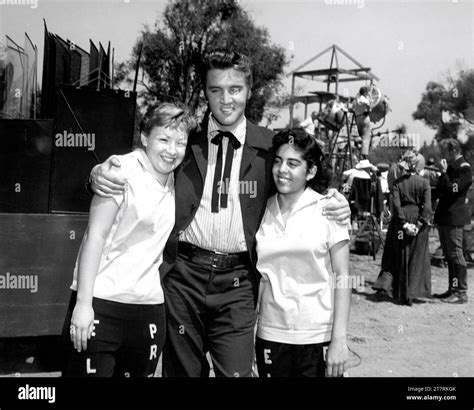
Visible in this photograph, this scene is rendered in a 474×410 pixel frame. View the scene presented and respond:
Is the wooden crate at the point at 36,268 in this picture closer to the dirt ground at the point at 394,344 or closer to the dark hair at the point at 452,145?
the dirt ground at the point at 394,344

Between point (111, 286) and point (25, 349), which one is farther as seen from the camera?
point (25, 349)

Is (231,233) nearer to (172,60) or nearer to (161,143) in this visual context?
(161,143)

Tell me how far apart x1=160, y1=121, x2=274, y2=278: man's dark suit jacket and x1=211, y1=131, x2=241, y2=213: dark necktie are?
50mm

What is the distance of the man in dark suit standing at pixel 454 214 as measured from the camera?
633 centimetres

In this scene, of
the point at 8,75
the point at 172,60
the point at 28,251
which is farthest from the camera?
the point at 172,60

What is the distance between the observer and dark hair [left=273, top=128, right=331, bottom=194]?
230cm

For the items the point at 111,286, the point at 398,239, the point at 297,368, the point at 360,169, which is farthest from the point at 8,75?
the point at 360,169

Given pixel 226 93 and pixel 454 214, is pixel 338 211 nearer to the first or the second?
pixel 226 93

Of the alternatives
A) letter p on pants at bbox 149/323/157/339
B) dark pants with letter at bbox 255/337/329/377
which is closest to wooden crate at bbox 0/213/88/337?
letter p on pants at bbox 149/323/157/339

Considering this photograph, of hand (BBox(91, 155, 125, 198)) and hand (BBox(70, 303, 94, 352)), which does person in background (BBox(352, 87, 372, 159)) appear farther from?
hand (BBox(70, 303, 94, 352))

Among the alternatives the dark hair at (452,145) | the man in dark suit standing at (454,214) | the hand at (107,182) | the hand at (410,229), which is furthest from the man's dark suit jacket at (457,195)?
the hand at (107,182)

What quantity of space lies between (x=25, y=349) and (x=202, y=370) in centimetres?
190

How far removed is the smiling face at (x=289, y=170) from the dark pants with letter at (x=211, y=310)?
356mm

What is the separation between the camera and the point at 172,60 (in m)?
5.25
